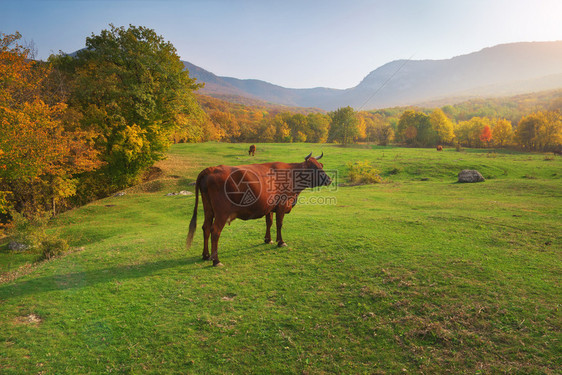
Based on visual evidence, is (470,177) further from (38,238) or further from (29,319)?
(38,238)

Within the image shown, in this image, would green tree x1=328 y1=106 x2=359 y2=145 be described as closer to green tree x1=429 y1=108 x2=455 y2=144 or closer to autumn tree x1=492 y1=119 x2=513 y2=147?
green tree x1=429 y1=108 x2=455 y2=144

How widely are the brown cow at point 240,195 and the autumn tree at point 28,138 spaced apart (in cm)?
1147

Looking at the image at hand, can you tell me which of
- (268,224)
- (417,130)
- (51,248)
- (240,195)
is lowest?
(51,248)

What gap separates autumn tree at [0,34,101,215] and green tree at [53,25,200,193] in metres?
3.17

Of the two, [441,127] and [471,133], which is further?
[471,133]

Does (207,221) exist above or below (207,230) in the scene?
above

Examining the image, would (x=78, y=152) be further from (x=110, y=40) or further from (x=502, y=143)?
(x=502, y=143)

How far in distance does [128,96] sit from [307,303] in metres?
23.9

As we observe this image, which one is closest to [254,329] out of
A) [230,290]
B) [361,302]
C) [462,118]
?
[230,290]

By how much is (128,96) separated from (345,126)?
186 feet

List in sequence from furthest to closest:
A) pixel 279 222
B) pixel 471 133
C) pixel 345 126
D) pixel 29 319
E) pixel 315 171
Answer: pixel 471 133 < pixel 345 126 < pixel 315 171 < pixel 279 222 < pixel 29 319

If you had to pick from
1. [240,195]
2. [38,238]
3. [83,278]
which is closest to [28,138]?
[38,238]

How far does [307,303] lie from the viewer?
591 cm

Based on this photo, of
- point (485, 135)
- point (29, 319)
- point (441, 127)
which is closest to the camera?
Result: point (29, 319)
